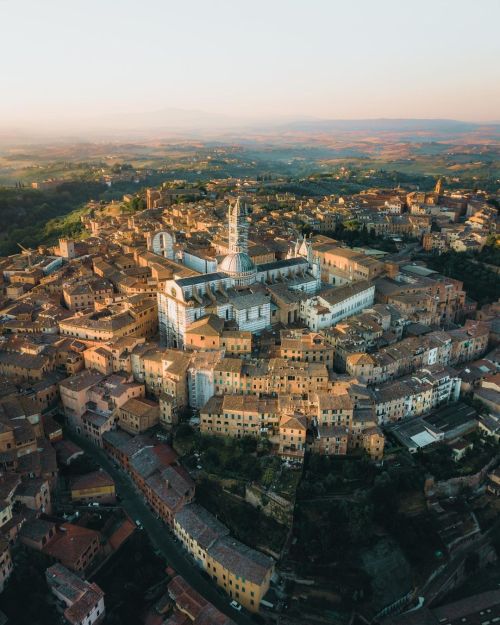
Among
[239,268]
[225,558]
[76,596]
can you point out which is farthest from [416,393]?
[76,596]

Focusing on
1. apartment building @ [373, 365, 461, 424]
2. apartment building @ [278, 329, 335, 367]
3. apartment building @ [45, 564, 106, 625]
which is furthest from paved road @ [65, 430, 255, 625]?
apartment building @ [373, 365, 461, 424]

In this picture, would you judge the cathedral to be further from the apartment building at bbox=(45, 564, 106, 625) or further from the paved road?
the apartment building at bbox=(45, 564, 106, 625)

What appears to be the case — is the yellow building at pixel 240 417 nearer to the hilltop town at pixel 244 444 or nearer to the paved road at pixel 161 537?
the hilltop town at pixel 244 444

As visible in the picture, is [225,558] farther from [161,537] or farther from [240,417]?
[240,417]

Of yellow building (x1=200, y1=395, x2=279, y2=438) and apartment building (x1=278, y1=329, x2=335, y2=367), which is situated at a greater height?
apartment building (x1=278, y1=329, x2=335, y2=367)

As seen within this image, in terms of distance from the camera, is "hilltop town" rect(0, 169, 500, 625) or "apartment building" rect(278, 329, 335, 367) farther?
A: "apartment building" rect(278, 329, 335, 367)

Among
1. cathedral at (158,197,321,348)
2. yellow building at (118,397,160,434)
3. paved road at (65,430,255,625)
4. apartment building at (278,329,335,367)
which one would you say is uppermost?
cathedral at (158,197,321,348)

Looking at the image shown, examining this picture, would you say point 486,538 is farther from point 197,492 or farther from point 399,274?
point 399,274

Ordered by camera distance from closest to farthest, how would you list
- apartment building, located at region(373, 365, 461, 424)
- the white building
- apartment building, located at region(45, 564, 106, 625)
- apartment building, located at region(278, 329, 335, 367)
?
1. apartment building, located at region(45, 564, 106, 625)
2. apartment building, located at region(373, 365, 461, 424)
3. apartment building, located at region(278, 329, 335, 367)
4. the white building
